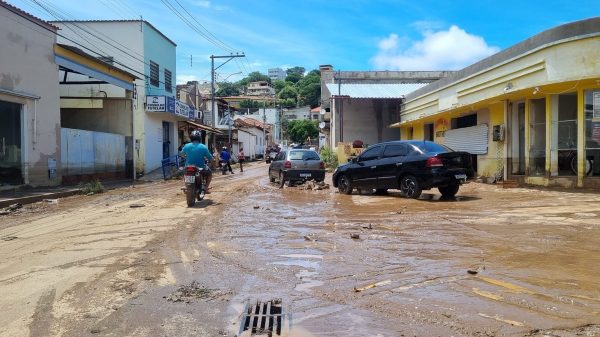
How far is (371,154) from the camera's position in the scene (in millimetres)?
14516

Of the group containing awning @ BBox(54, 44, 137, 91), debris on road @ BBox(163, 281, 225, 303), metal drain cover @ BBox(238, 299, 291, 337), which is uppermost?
awning @ BBox(54, 44, 137, 91)

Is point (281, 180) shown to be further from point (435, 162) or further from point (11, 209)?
point (11, 209)

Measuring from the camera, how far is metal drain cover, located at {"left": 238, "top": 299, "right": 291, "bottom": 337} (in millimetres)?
→ 3932

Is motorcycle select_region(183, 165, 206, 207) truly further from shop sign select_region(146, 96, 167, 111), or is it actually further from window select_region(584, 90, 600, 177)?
shop sign select_region(146, 96, 167, 111)

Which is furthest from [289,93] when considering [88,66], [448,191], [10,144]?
[448,191]

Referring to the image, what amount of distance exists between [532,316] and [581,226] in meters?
5.01

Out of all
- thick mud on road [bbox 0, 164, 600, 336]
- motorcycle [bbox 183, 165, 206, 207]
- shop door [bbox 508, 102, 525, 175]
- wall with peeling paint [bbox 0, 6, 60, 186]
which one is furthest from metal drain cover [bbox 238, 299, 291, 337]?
shop door [bbox 508, 102, 525, 175]

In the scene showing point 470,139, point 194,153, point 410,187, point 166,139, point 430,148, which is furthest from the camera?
point 166,139

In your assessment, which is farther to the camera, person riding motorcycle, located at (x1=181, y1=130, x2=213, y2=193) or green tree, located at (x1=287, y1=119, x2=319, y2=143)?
green tree, located at (x1=287, y1=119, x2=319, y2=143)

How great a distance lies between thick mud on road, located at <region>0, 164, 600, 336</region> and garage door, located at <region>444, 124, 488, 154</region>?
9135 mm

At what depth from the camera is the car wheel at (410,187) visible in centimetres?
1270

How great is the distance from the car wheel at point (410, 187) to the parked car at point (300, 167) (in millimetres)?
5305

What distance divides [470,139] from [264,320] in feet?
60.0

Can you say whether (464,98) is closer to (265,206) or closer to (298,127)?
(265,206)
